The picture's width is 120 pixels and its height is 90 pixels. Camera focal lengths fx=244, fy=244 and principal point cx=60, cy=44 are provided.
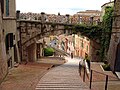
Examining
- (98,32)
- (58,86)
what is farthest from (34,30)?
(58,86)

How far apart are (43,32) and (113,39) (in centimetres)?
783

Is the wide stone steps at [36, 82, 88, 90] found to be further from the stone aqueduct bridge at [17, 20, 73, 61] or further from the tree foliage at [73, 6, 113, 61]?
the stone aqueduct bridge at [17, 20, 73, 61]

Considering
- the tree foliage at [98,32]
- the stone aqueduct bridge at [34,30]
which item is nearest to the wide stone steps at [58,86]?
the tree foliage at [98,32]

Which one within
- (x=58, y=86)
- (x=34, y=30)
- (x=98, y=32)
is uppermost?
(x=34, y=30)

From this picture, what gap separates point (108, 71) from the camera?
1656cm

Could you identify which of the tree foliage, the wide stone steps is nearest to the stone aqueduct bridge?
the tree foliage

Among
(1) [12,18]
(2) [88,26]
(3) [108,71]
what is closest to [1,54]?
(1) [12,18]

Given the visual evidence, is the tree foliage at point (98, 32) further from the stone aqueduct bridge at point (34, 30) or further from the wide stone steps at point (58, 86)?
the wide stone steps at point (58, 86)

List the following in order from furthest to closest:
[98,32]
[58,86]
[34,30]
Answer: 1. [98,32]
2. [34,30]
3. [58,86]

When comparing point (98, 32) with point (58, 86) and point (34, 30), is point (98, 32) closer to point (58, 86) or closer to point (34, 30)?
point (34, 30)

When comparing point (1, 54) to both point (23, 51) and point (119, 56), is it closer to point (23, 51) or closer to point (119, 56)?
point (119, 56)

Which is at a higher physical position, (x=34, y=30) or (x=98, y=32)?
(x=34, y=30)

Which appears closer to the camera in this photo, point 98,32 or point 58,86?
point 58,86

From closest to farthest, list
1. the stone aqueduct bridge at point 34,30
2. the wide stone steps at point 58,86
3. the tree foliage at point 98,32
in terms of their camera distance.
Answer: the wide stone steps at point 58,86, the tree foliage at point 98,32, the stone aqueduct bridge at point 34,30
